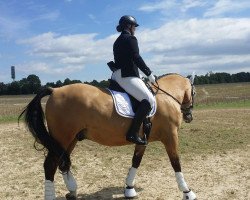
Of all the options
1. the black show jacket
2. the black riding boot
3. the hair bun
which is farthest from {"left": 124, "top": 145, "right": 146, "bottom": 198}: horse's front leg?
the hair bun

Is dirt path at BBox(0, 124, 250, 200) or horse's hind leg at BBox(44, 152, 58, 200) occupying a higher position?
horse's hind leg at BBox(44, 152, 58, 200)

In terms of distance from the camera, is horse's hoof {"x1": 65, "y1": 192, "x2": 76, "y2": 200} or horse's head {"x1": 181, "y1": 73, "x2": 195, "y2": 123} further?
horse's head {"x1": 181, "y1": 73, "x2": 195, "y2": 123}

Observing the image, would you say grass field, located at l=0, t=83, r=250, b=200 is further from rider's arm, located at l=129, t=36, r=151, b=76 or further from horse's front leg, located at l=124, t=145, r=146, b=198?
rider's arm, located at l=129, t=36, r=151, b=76

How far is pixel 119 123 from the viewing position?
6.45 m

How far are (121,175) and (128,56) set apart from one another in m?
3.19

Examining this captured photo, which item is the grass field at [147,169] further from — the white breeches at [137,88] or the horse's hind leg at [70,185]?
the white breeches at [137,88]

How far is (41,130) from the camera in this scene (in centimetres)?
643

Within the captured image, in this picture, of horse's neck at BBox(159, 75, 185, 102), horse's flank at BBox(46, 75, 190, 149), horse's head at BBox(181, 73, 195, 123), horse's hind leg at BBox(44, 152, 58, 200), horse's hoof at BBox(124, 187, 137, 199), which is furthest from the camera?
horse's head at BBox(181, 73, 195, 123)

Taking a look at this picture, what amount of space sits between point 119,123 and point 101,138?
400mm

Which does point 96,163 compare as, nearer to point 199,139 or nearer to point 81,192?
point 81,192

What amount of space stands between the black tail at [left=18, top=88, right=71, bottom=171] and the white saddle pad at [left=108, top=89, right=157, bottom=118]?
1080 millimetres

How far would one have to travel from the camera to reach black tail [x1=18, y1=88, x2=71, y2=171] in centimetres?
628

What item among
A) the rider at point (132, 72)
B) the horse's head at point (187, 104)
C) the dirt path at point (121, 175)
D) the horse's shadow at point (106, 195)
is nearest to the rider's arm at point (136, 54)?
the rider at point (132, 72)

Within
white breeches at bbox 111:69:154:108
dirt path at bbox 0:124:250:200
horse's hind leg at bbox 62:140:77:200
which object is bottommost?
dirt path at bbox 0:124:250:200
